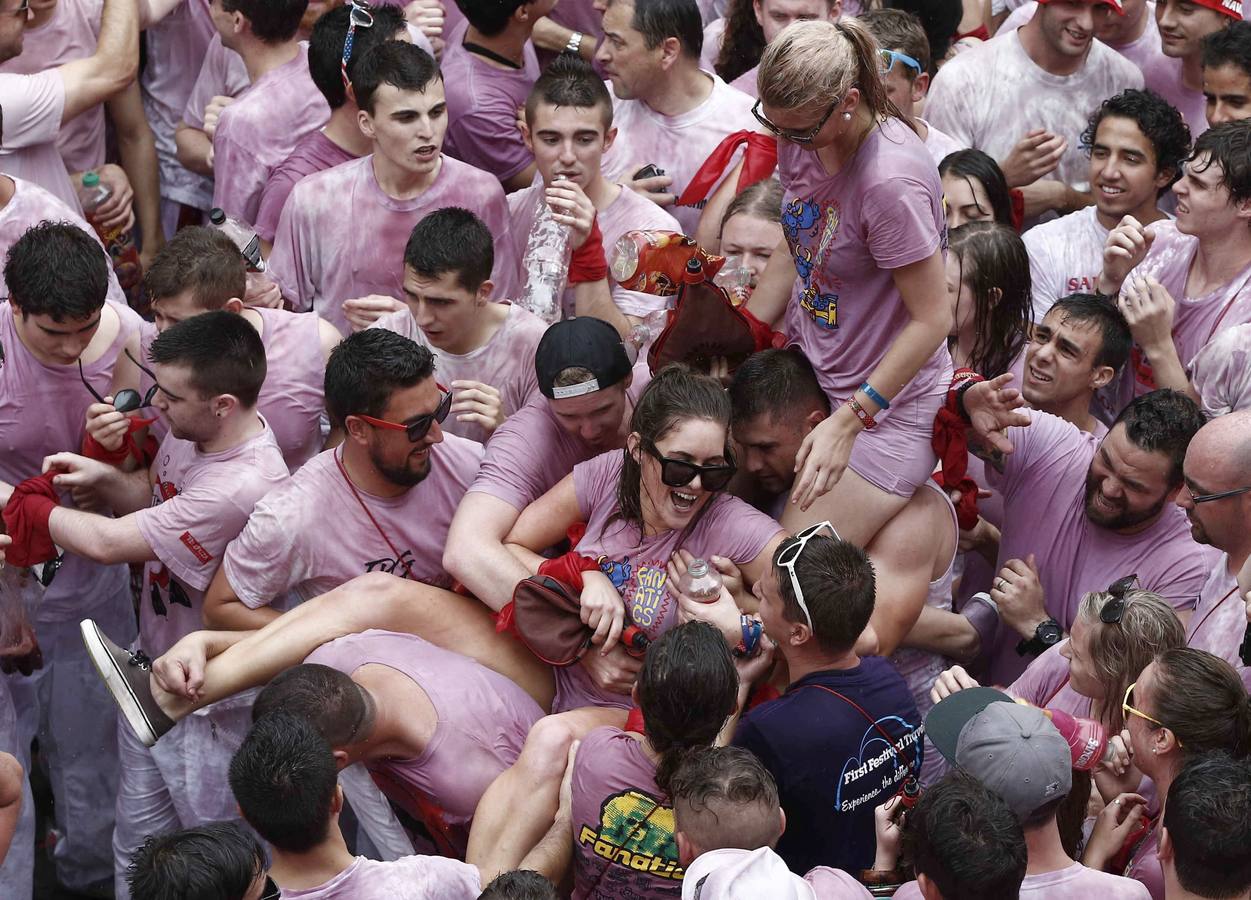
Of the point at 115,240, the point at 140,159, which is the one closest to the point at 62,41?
the point at 140,159

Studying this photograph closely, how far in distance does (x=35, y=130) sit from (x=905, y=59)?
3278mm

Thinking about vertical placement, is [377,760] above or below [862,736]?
below

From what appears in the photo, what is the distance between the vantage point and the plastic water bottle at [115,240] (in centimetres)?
666

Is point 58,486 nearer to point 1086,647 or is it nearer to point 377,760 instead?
point 377,760

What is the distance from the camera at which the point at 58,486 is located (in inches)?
203

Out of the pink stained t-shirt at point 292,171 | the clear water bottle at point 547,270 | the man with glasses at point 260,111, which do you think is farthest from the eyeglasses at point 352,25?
the clear water bottle at point 547,270

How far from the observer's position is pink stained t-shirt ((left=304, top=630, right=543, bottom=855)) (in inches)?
173

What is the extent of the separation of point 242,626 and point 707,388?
5.23 feet

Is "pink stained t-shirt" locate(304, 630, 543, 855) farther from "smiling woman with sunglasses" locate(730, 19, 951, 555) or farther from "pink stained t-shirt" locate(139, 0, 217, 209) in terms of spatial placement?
"pink stained t-shirt" locate(139, 0, 217, 209)

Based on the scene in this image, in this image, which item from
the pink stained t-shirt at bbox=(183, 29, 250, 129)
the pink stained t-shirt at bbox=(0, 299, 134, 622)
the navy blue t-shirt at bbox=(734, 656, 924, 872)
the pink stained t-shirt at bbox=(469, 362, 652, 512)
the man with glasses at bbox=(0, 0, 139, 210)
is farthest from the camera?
the pink stained t-shirt at bbox=(183, 29, 250, 129)

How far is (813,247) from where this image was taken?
15.6 ft

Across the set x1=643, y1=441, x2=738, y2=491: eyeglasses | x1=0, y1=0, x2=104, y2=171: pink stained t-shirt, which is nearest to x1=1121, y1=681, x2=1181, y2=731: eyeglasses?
x1=643, y1=441, x2=738, y2=491: eyeglasses

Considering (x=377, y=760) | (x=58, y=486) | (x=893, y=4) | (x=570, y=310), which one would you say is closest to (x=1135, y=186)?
(x=893, y=4)

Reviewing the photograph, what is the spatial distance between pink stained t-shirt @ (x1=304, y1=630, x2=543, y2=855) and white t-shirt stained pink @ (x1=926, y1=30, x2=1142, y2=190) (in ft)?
11.4
